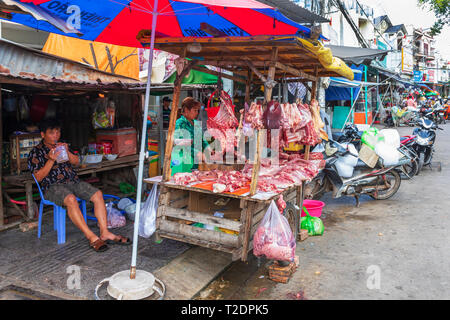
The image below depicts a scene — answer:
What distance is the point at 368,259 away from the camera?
4465 mm

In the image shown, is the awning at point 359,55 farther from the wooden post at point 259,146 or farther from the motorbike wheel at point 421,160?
the wooden post at point 259,146

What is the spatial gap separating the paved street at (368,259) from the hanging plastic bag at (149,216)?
1003 mm

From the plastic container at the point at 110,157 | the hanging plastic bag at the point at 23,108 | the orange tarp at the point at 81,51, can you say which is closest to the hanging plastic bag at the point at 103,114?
the plastic container at the point at 110,157

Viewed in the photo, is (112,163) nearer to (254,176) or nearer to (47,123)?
(47,123)

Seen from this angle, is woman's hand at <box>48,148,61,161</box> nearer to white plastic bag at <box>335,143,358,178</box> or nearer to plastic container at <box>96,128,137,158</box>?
plastic container at <box>96,128,137,158</box>

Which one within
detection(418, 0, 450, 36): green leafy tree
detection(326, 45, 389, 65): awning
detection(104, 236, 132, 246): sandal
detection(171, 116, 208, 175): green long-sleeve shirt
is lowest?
detection(104, 236, 132, 246): sandal

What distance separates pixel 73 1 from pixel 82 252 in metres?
2.94

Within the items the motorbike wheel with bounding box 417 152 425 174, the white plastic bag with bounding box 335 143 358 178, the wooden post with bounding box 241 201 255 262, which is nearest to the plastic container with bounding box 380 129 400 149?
the white plastic bag with bounding box 335 143 358 178

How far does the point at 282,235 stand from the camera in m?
3.59

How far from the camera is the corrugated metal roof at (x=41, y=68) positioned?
4.17 metres

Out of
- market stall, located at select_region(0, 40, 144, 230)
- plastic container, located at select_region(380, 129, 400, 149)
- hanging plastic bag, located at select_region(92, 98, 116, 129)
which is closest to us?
market stall, located at select_region(0, 40, 144, 230)

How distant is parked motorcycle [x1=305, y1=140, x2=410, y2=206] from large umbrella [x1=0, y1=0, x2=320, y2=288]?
333 centimetres

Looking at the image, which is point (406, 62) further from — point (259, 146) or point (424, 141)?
point (259, 146)

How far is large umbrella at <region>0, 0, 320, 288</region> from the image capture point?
11.2 feet
